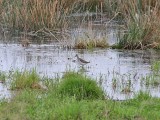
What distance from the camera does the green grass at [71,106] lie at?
7211 mm

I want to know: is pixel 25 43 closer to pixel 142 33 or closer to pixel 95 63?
pixel 95 63

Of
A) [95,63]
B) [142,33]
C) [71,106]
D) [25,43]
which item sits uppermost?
Result: [142,33]

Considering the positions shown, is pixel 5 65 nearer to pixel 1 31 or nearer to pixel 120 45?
pixel 120 45

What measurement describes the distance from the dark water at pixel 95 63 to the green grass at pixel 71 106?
55 cm

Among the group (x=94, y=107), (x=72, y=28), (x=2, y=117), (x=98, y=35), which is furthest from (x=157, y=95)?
(x=72, y=28)

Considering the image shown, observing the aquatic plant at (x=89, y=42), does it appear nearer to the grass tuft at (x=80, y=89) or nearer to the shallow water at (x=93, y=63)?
the shallow water at (x=93, y=63)

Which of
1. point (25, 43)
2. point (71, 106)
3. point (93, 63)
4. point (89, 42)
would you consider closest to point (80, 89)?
point (71, 106)

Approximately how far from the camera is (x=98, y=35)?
16.0 meters

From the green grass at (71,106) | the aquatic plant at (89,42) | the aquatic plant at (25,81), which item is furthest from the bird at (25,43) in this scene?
the green grass at (71,106)

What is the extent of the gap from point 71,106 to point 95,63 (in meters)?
5.49

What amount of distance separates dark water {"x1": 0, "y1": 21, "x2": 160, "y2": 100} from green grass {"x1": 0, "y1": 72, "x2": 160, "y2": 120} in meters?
0.55

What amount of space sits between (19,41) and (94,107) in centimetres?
811

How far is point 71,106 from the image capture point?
725cm

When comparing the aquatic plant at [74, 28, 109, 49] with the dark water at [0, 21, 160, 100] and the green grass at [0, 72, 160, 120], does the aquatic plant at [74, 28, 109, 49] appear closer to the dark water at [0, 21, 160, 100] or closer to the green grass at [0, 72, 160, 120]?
the dark water at [0, 21, 160, 100]
